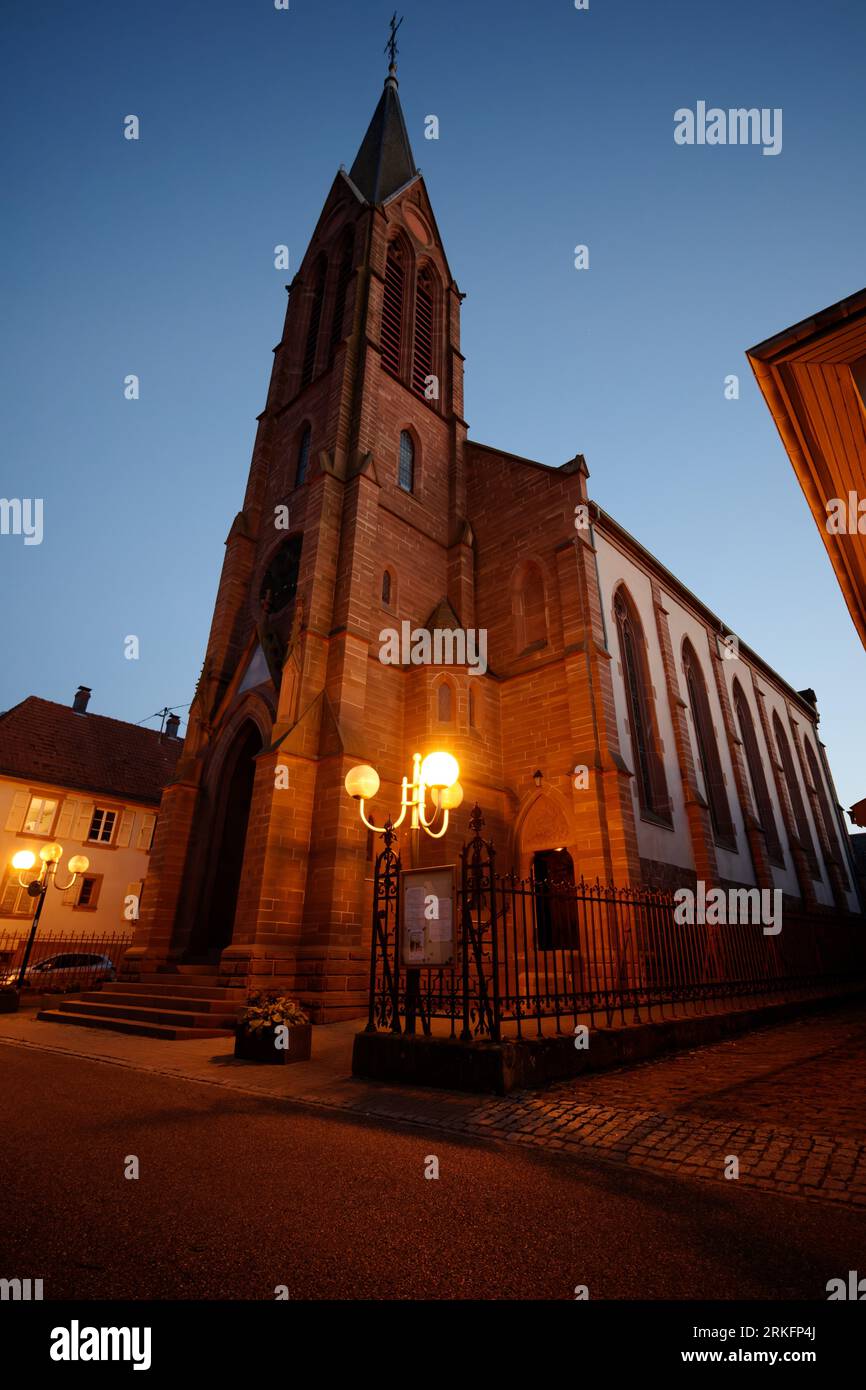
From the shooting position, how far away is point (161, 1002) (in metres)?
11.9

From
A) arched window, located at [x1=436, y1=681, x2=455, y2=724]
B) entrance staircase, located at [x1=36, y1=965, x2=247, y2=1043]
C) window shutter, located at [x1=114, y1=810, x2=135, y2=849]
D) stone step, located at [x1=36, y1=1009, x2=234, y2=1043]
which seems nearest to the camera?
stone step, located at [x1=36, y1=1009, x2=234, y2=1043]

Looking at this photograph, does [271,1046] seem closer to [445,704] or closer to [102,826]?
[445,704]

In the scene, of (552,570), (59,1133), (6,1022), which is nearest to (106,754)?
(6,1022)

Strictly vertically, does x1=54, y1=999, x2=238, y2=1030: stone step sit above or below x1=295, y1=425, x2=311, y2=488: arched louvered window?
below

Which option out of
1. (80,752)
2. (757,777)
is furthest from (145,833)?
(757,777)

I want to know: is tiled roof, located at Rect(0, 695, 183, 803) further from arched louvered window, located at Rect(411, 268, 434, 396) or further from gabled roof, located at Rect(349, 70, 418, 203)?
gabled roof, located at Rect(349, 70, 418, 203)

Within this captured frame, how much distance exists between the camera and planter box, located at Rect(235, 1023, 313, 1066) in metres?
7.78

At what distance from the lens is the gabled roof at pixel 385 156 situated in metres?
24.9

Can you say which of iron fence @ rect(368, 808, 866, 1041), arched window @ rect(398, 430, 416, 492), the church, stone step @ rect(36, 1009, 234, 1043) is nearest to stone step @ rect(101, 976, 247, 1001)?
the church

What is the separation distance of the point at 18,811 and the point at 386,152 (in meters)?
31.9

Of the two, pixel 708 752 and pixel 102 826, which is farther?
pixel 102 826

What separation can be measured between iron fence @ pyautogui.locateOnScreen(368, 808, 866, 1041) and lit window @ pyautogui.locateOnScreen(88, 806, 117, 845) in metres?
19.9

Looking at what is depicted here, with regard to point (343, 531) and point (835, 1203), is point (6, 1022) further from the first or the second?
point (835, 1203)

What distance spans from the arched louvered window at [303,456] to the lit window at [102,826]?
58.1 feet
